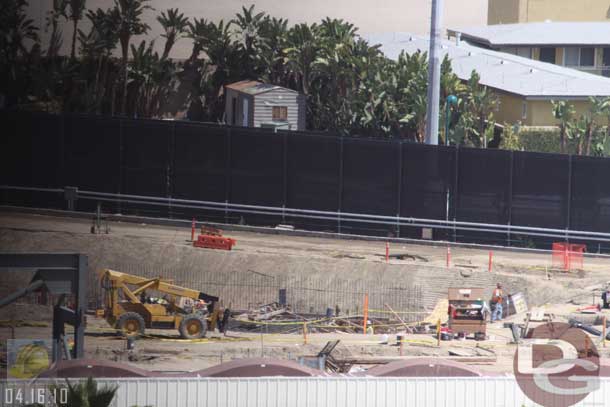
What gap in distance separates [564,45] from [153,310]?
169ft

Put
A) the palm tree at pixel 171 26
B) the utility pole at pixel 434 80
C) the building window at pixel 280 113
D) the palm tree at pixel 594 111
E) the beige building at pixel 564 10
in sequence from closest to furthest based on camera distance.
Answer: the utility pole at pixel 434 80, the palm tree at pixel 594 111, the building window at pixel 280 113, the palm tree at pixel 171 26, the beige building at pixel 564 10

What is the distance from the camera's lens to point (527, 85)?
7181 centimetres

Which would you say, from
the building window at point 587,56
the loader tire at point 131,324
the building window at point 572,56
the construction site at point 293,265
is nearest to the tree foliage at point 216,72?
the construction site at point 293,265

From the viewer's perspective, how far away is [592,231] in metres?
54.0

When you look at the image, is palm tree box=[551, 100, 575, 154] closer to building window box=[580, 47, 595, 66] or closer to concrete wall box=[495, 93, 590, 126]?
concrete wall box=[495, 93, 590, 126]

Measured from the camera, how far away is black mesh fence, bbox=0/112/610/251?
5425cm

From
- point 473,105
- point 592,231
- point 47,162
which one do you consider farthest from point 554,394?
point 473,105

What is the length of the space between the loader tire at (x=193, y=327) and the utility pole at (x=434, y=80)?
1835cm

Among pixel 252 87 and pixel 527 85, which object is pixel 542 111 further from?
pixel 252 87

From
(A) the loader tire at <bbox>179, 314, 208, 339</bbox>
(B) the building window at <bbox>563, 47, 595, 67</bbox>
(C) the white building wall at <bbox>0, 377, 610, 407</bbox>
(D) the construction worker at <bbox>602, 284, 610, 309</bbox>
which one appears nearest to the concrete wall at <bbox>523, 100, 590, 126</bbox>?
(B) the building window at <bbox>563, 47, 595, 67</bbox>

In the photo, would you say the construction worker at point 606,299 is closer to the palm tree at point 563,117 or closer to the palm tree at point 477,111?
the palm tree at point 477,111

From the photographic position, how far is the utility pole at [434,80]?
56094 mm

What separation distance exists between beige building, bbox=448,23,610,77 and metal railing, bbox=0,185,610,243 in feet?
112

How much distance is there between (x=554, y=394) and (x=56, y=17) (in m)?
57.3
